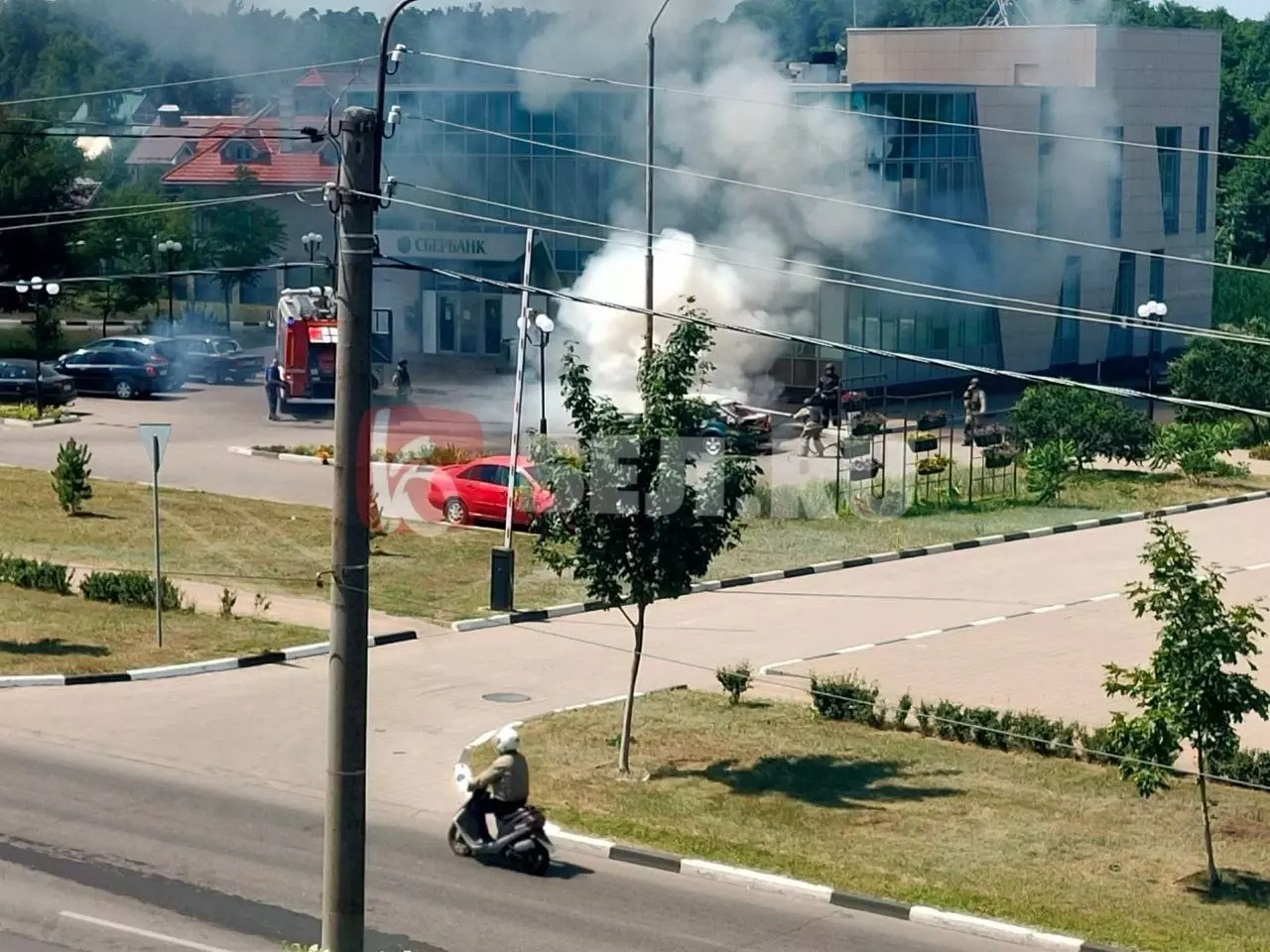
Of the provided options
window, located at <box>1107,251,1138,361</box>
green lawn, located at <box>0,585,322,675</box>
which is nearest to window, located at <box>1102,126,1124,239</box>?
window, located at <box>1107,251,1138,361</box>

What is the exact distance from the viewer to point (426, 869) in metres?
15.6

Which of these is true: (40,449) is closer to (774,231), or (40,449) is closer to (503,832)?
(774,231)

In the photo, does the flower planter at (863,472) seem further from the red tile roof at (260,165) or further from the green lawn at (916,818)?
the red tile roof at (260,165)

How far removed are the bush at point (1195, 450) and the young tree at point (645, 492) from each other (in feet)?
74.4

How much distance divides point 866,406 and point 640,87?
9969 millimetres

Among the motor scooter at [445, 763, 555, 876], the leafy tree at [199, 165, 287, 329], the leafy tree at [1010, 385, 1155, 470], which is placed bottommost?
the motor scooter at [445, 763, 555, 876]

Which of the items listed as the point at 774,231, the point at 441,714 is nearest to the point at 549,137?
the point at 774,231

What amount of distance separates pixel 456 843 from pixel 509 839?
26.9 inches

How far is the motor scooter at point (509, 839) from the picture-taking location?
15.5 m

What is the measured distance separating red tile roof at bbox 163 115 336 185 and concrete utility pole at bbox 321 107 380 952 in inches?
2666

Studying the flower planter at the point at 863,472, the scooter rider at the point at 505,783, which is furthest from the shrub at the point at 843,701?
the flower planter at the point at 863,472

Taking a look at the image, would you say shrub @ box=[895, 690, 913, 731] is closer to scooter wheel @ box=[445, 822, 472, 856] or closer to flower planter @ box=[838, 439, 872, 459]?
scooter wheel @ box=[445, 822, 472, 856]

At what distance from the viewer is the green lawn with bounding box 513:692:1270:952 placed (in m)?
15.1

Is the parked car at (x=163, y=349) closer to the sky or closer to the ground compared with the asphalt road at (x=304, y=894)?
closer to the sky
